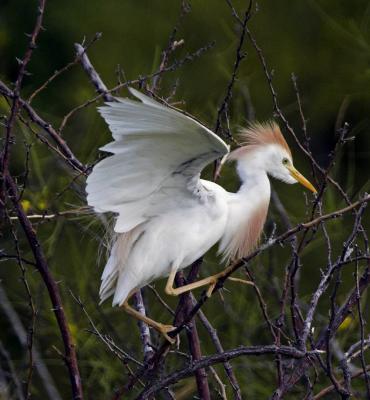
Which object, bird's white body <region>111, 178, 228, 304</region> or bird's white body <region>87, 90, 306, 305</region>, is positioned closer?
bird's white body <region>87, 90, 306, 305</region>

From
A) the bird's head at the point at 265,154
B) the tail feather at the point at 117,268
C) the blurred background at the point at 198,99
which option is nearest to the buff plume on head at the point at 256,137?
the bird's head at the point at 265,154

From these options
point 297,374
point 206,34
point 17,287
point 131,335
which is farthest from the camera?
point 206,34

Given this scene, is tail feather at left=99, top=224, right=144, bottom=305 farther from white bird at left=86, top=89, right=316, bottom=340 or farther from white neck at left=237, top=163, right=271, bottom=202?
white neck at left=237, top=163, right=271, bottom=202

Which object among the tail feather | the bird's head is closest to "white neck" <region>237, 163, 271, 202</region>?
the bird's head

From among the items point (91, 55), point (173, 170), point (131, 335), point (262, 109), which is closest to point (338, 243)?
point (131, 335)

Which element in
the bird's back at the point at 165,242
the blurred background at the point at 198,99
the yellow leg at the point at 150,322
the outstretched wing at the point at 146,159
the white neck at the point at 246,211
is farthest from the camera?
the blurred background at the point at 198,99

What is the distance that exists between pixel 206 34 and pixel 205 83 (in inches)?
15.6

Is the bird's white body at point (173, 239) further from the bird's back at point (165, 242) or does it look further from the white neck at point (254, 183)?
the white neck at point (254, 183)

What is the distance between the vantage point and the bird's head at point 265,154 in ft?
7.57

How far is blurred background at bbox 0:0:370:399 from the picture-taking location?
2.94 m

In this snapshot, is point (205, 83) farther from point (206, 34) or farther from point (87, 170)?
point (87, 170)

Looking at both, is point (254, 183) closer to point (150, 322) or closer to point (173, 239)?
point (173, 239)

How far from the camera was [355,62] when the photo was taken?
4.57m

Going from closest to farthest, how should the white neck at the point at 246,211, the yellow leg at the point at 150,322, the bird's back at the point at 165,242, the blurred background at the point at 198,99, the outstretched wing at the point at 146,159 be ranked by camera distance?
1. the outstretched wing at the point at 146,159
2. the yellow leg at the point at 150,322
3. the bird's back at the point at 165,242
4. the white neck at the point at 246,211
5. the blurred background at the point at 198,99
